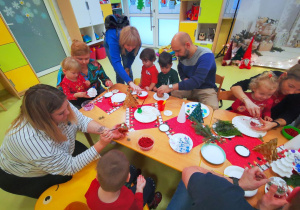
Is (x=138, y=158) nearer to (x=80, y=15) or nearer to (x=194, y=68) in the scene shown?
(x=194, y=68)

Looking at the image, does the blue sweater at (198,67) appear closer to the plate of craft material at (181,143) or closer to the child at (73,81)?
the plate of craft material at (181,143)

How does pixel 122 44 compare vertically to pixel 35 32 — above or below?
above

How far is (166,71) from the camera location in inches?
96.3

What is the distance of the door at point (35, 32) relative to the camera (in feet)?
12.3

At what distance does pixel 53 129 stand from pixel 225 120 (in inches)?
64.3

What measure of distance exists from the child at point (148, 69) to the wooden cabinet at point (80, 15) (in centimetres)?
301

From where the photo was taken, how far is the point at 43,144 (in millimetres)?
1052

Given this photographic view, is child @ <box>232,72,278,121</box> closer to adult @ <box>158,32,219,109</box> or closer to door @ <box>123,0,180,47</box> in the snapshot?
adult @ <box>158,32,219,109</box>

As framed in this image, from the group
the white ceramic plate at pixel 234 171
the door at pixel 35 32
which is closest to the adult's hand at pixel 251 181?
the white ceramic plate at pixel 234 171

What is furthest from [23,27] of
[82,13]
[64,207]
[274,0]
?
[274,0]

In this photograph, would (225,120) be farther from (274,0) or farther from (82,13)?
(82,13)

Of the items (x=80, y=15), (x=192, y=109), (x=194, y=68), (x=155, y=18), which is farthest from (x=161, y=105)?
(x=155, y=18)

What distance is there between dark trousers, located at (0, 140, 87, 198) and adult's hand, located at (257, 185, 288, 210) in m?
1.52

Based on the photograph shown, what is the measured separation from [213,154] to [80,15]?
555 cm
